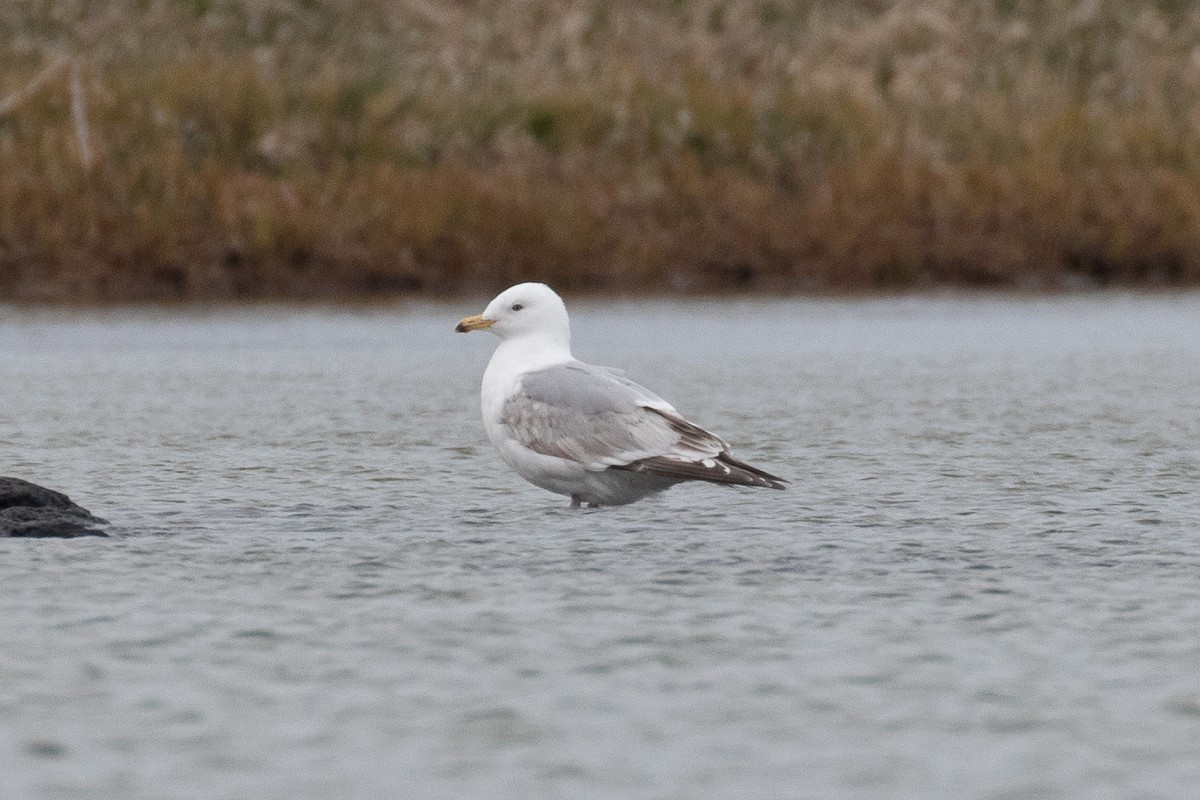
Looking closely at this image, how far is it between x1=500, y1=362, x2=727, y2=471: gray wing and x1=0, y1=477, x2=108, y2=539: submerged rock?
1.47 meters

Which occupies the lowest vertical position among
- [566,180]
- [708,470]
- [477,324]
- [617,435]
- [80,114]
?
[708,470]

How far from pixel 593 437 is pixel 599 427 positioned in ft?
0.18

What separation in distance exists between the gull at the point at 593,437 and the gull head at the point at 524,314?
0.29 ft

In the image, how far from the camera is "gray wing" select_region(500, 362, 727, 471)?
798 cm

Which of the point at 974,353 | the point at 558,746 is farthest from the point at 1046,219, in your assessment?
the point at 558,746

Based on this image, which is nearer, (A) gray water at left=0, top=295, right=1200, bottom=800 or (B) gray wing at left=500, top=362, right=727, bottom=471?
(A) gray water at left=0, top=295, right=1200, bottom=800

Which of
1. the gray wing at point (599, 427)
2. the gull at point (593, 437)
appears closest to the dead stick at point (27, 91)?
the gull at point (593, 437)

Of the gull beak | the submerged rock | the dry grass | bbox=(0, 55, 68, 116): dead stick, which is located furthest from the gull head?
bbox=(0, 55, 68, 116): dead stick

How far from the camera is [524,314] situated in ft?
27.9

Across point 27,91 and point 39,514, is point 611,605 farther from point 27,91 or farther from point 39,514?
point 27,91

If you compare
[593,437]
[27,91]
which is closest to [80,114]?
[27,91]

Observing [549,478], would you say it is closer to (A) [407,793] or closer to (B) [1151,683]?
(B) [1151,683]

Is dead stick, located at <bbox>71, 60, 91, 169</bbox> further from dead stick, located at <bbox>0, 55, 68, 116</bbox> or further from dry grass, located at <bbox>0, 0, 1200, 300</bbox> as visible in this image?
dead stick, located at <bbox>0, 55, 68, 116</bbox>

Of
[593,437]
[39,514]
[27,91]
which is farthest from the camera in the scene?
[27,91]
